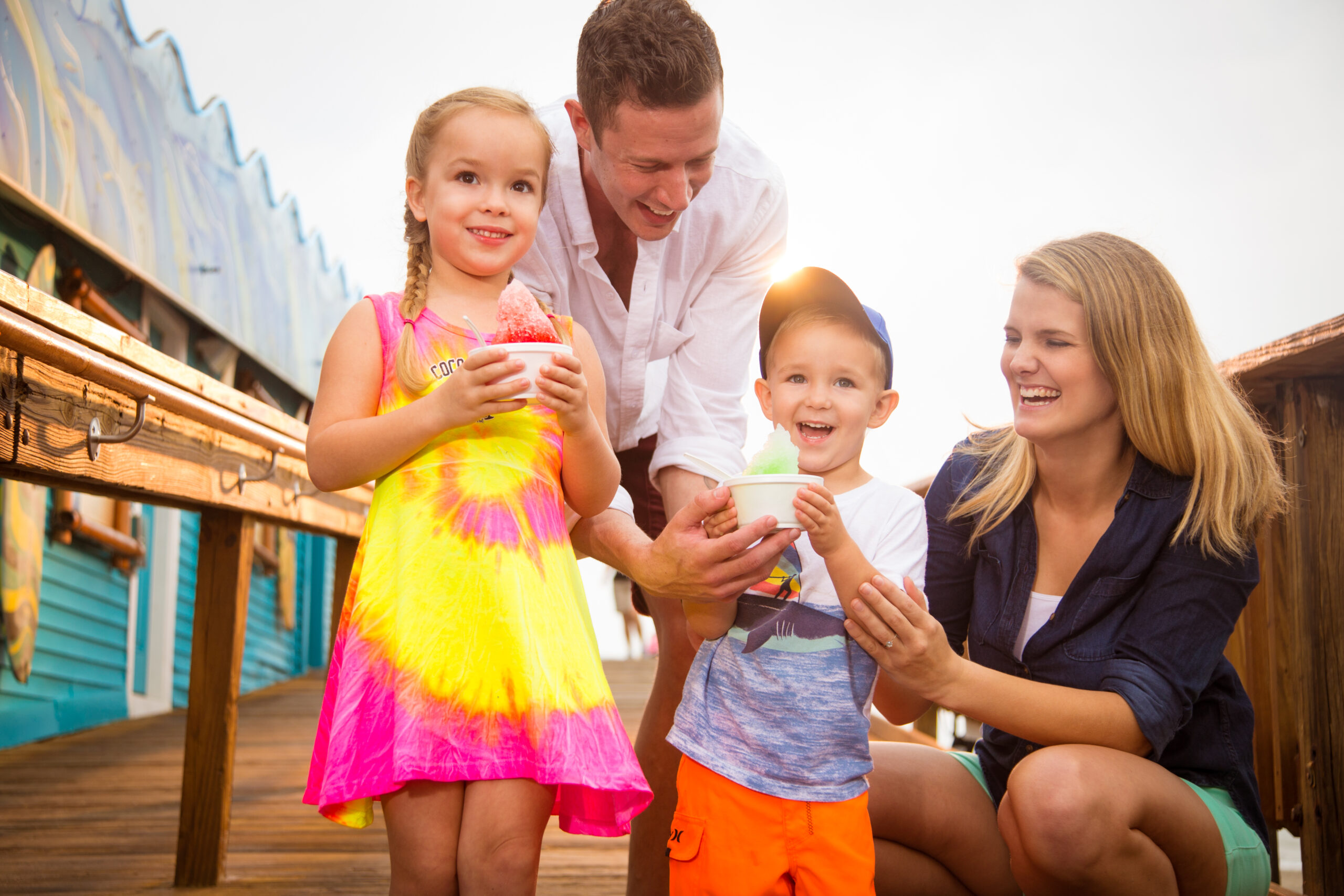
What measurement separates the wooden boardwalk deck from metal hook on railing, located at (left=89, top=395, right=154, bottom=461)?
122 cm

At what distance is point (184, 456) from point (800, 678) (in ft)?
4.90

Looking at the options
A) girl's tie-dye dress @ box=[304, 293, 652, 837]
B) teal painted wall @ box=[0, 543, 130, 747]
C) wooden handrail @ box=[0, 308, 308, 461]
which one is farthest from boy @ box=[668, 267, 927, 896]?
teal painted wall @ box=[0, 543, 130, 747]

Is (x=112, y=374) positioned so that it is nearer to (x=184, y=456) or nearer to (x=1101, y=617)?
(x=184, y=456)

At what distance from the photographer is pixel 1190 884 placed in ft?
5.21

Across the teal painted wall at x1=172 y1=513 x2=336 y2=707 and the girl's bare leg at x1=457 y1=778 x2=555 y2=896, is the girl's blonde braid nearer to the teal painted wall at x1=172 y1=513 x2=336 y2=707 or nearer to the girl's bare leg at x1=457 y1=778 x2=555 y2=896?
the girl's bare leg at x1=457 y1=778 x2=555 y2=896

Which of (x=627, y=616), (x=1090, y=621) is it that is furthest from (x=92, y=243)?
(x=627, y=616)

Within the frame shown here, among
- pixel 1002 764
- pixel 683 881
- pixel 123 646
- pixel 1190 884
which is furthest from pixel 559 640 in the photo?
pixel 123 646

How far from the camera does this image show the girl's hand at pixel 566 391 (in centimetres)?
126

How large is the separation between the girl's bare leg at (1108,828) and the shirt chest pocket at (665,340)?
1.20 m

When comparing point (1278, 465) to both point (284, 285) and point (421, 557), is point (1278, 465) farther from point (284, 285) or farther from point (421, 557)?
point (284, 285)

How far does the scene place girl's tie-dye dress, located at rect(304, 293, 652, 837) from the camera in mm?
1238

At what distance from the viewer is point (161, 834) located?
2854mm

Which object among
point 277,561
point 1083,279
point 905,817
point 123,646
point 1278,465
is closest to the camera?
point 1083,279

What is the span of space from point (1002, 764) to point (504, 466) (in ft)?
3.96
